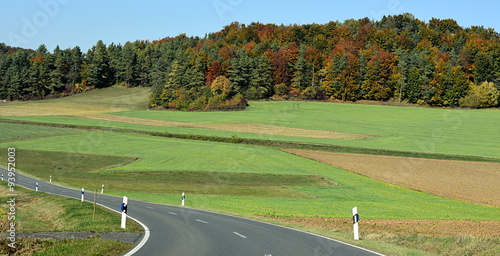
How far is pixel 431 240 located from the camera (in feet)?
56.2

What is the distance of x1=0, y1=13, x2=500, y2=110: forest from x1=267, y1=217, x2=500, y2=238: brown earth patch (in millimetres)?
99740

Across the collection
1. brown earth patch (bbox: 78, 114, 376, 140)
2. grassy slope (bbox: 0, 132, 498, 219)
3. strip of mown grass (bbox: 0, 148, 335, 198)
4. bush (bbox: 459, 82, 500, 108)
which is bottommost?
strip of mown grass (bbox: 0, 148, 335, 198)

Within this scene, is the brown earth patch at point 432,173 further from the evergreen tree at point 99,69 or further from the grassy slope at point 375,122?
the evergreen tree at point 99,69

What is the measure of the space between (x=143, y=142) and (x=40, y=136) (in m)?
19.3

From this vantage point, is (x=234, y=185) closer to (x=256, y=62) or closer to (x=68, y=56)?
(x=256, y=62)

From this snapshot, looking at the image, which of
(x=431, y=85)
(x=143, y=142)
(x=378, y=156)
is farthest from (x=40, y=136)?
(x=431, y=85)

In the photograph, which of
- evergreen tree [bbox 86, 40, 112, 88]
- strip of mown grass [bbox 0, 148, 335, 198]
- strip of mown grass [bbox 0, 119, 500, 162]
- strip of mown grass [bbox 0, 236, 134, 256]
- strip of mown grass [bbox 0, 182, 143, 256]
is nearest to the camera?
strip of mown grass [bbox 0, 236, 134, 256]

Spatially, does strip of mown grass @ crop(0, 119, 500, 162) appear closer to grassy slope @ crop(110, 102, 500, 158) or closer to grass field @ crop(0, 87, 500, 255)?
grass field @ crop(0, 87, 500, 255)

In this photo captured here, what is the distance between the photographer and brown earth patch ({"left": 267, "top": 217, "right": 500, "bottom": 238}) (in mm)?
20420

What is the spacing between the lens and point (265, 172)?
51.2m

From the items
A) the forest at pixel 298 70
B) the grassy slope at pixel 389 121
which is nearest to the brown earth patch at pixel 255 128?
the grassy slope at pixel 389 121

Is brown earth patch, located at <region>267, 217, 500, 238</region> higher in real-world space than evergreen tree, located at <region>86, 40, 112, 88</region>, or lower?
lower

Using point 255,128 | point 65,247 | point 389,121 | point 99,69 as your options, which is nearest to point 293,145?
point 255,128

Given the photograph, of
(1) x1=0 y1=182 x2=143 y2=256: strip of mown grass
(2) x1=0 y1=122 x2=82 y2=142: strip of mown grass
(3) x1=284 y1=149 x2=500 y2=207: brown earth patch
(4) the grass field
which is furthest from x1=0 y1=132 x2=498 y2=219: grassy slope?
(1) x1=0 y1=182 x2=143 y2=256: strip of mown grass
